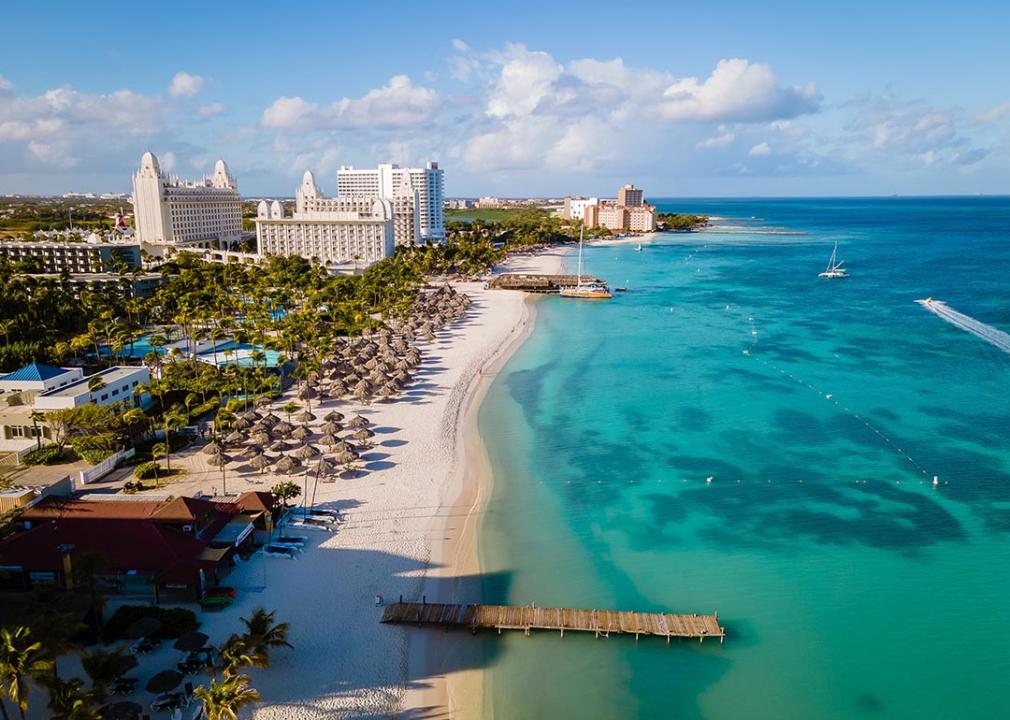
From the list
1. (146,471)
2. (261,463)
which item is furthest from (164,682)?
(146,471)

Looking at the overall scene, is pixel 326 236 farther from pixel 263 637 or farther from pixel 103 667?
pixel 103 667

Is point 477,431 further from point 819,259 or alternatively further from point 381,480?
point 819,259

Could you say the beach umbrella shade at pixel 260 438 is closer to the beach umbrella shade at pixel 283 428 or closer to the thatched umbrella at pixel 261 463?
the beach umbrella shade at pixel 283 428

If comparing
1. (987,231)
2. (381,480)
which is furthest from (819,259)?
(381,480)

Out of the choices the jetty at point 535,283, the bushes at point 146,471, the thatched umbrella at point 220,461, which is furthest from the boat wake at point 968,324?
the bushes at point 146,471

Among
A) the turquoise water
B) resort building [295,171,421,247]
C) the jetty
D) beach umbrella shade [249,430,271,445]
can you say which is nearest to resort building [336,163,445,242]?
resort building [295,171,421,247]

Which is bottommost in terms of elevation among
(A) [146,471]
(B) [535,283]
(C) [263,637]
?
(C) [263,637]

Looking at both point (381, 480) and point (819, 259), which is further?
point (819, 259)
